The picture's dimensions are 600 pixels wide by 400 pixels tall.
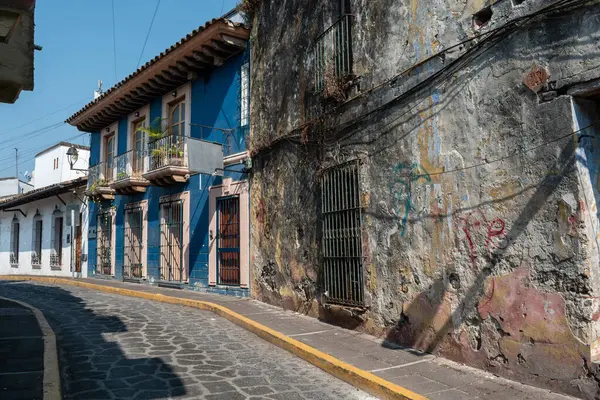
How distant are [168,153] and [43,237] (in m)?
11.9

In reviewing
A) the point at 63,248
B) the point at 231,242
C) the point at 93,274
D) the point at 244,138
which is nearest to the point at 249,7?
the point at 244,138

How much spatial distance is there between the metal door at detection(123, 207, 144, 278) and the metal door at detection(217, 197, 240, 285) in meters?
4.35

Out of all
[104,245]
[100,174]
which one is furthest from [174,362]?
[100,174]

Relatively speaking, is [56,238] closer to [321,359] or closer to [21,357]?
[21,357]

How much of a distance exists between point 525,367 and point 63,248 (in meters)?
19.2

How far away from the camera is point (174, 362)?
567 cm

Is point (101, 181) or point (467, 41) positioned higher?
point (467, 41)

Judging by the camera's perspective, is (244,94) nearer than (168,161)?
Yes

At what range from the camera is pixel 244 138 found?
10820mm

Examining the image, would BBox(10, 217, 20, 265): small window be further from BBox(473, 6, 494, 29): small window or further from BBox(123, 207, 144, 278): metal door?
BBox(473, 6, 494, 29): small window

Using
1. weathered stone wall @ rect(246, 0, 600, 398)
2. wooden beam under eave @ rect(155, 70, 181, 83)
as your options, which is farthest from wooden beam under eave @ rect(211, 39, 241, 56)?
weathered stone wall @ rect(246, 0, 600, 398)

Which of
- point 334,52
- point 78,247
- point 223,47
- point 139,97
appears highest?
point 223,47

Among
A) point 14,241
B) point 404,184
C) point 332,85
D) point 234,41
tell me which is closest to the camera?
point 404,184

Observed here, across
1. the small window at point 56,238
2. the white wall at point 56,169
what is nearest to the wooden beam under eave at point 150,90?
→ the small window at point 56,238
